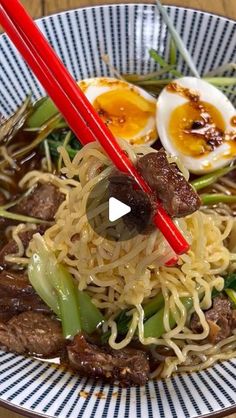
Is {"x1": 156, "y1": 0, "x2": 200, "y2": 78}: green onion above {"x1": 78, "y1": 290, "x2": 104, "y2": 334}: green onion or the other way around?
above

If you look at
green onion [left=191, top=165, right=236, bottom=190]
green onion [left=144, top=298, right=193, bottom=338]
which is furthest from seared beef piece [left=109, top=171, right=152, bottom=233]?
green onion [left=191, top=165, right=236, bottom=190]

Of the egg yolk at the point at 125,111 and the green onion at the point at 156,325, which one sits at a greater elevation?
the egg yolk at the point at 125,111

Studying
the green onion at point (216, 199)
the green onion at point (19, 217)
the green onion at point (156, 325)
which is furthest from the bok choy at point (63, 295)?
the green onion at point (216, 199)

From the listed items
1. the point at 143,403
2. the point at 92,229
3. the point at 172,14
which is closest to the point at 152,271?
the point at 92,229

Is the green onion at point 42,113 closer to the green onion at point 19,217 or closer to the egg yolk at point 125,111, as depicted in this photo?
the egg yolk at point 125,111
